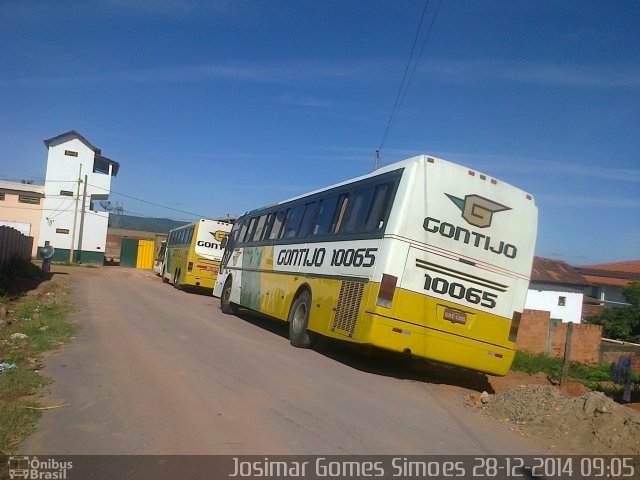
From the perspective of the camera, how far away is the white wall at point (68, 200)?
152 feet

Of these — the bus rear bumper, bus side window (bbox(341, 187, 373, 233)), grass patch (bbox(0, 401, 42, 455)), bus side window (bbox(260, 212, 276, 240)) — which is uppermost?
bus side window (bbox(341, 187, 373, 233))

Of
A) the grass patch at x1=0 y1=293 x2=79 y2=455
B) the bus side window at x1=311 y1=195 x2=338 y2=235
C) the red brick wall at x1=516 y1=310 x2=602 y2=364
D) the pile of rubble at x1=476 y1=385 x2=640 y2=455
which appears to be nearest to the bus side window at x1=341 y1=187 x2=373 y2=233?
the bus side window at x1=311 y1=195 x2=338 y2=235

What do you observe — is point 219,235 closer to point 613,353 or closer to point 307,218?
point 307,218

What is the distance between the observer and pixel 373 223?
9859 mm

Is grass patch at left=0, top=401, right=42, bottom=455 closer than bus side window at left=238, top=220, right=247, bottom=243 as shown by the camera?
Yes

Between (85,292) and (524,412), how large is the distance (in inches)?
739

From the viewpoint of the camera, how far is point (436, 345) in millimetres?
9273

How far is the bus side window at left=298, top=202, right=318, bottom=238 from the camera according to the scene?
41.9ft

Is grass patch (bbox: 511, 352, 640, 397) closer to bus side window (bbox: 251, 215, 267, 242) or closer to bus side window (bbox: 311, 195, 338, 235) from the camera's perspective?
bus side window (bbox: 311, 195, 338, 235)

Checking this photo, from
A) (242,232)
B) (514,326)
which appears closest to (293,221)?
(242,232)

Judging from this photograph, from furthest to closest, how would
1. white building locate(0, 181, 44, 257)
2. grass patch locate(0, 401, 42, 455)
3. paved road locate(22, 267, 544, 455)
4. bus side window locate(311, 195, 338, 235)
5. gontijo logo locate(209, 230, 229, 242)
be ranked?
white building locate(0, 181, 44, 257) → gontijo logo locate(209, 230, 229, 242) → bus side window locate(311, 195, 338, 235) → paved road locate(22, 267, 544, 455) → grass patch locate(0, 401, 42, 455)

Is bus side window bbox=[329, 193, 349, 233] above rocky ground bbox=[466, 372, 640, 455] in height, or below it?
above

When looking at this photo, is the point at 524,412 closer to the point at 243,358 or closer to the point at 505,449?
the point at 505,449

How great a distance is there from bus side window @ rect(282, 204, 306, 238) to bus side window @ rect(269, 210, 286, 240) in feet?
1.26
